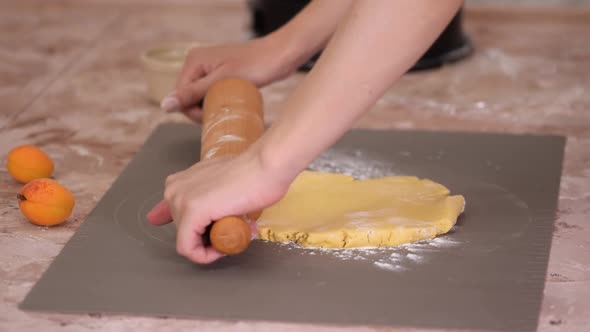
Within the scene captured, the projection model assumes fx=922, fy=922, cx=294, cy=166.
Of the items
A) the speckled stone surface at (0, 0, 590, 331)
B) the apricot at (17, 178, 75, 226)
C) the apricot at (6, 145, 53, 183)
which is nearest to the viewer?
the speckled stone surface at (0, 0, 590, 331)

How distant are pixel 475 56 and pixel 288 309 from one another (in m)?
1.41

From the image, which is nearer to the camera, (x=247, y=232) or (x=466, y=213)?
(x=247, y=232)

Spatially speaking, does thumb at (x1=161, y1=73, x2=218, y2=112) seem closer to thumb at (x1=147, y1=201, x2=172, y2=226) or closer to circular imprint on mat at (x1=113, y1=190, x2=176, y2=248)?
circular imprint on mat at (x1=113, y1=190, x2=176, y2=248)

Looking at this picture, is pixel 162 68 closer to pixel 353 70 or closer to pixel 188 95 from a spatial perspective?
pixel 188 95

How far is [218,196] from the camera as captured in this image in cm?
117

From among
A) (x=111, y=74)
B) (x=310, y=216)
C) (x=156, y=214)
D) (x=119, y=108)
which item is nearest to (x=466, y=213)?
(x=310, y=216)

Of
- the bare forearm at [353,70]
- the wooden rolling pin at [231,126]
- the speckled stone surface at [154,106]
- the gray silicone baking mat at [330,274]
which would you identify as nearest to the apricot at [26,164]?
the speckled stone surface at [154,106]

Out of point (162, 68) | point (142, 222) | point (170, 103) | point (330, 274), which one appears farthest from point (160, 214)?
point (162, 68)

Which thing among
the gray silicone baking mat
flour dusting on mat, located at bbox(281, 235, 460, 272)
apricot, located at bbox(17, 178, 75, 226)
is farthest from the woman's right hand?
flour dusting on mat, located at bbox(281, 235, 460, 272)

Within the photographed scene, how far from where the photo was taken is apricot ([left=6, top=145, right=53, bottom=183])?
156cm

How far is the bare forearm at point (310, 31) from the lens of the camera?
1590mm

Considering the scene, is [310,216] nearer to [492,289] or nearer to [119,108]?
[492,289]

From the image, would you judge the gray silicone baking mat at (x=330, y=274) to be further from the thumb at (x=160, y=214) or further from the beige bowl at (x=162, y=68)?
the beige bowl at (x=162, y=68)

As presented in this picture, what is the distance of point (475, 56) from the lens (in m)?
2.39
